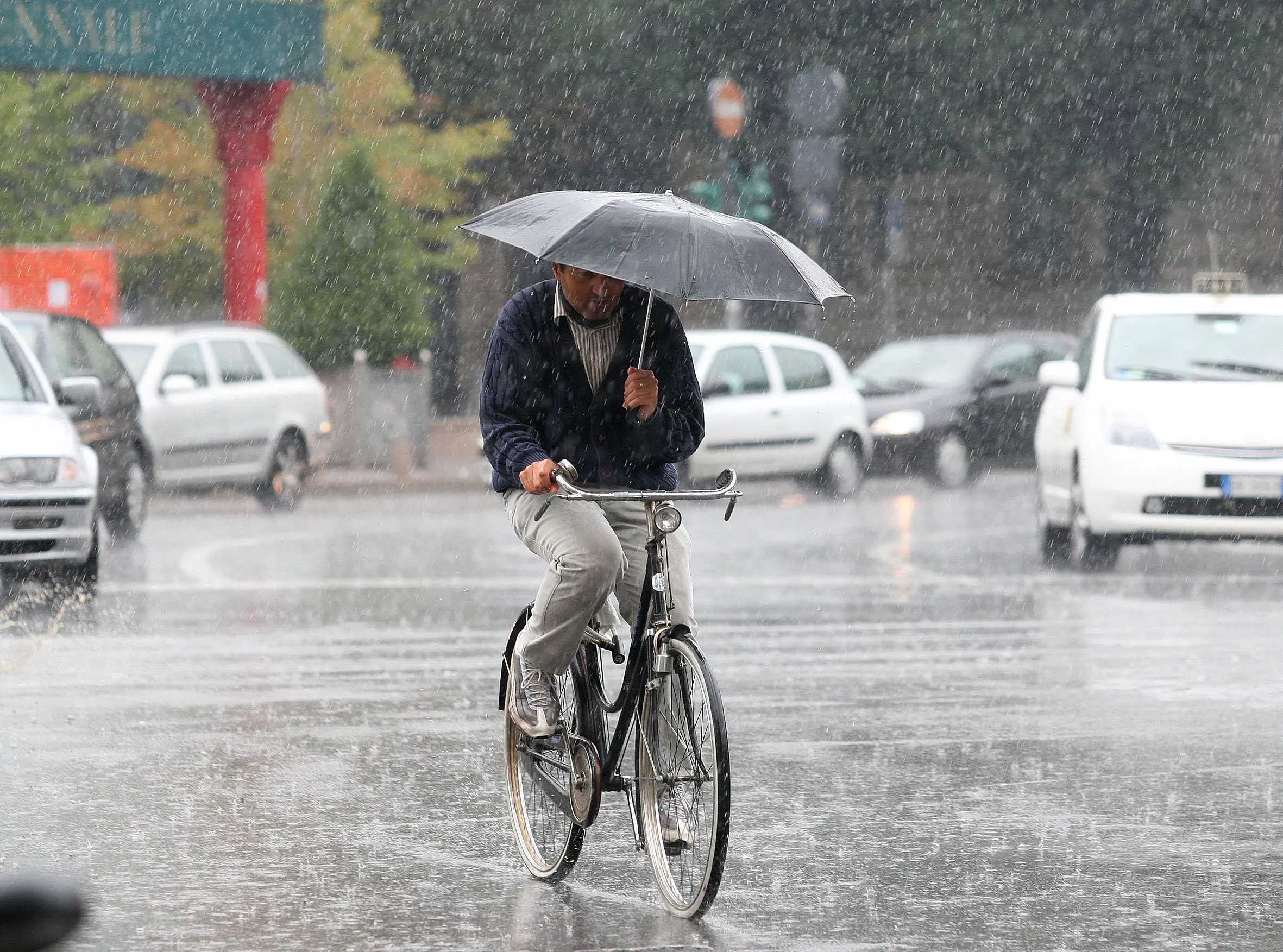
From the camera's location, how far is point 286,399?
1966 cm

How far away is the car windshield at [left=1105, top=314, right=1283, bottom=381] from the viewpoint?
13.6m

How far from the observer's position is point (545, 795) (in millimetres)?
5559

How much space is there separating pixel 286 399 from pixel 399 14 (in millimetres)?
17730

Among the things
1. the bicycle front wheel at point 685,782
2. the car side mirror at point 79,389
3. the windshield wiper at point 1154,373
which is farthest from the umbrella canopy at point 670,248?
the windshield wiper at point 1154,373

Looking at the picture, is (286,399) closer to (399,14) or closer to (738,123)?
(738,123)

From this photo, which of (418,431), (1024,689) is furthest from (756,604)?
(418,431)

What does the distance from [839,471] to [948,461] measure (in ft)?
→ 5.50

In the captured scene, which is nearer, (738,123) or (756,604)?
(756,604)

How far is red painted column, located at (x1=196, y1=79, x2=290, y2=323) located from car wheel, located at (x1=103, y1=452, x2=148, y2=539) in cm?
1078

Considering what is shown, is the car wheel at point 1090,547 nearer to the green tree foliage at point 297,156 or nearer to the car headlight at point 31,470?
the car headlight at point 31,470

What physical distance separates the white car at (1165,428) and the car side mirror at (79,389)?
5836 mm

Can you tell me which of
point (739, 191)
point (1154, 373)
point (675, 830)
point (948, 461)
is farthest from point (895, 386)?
point (675, 830)

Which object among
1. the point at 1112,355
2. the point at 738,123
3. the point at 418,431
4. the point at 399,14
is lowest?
the point at 418,431

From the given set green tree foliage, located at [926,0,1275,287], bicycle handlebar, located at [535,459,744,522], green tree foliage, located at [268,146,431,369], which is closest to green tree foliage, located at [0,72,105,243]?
green tree foliage, located at [268,146,431,369]
